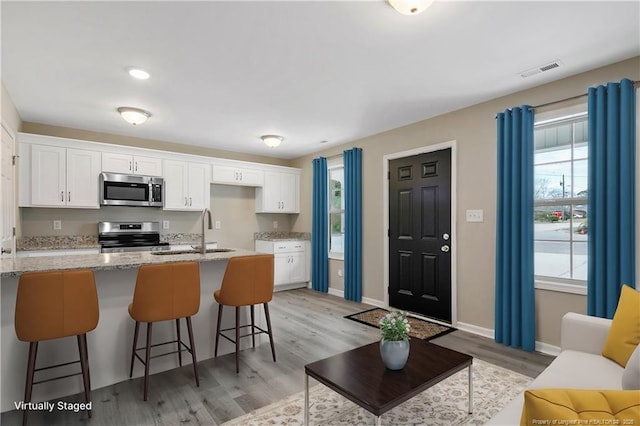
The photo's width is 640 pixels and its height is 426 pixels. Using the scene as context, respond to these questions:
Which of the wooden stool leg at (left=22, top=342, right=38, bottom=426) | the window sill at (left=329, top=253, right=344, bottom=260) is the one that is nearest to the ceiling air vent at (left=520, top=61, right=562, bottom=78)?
the window sill at (left=329, top=253, right=344, bottom=260)

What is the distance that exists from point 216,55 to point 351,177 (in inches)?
121

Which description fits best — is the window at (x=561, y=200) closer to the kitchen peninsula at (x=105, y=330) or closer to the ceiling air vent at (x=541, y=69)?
the ceiling air vent at (x=541, y=69)

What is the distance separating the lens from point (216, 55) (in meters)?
2.70

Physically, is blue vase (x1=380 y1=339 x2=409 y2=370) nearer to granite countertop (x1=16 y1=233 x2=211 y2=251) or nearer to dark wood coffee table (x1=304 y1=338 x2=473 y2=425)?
dark wood coffee table (x1=304 y1=338 x2=473 y2=425)

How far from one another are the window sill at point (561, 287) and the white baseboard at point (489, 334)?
53cm

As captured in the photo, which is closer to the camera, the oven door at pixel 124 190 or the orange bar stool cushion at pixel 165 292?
the orange bar stool cushion at pixel 165 292

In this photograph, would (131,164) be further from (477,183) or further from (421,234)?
(477,183)

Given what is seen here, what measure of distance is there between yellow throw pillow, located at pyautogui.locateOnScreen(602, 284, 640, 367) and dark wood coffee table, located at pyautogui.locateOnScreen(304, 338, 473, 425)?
755 millimetres

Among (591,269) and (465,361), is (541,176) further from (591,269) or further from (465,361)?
(465,361)

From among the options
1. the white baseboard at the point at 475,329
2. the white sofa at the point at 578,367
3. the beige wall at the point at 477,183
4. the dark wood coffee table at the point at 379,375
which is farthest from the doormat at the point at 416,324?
the white sofa at the point at 578,367

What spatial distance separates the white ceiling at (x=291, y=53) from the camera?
7.10ft

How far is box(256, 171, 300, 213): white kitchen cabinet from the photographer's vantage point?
632cm

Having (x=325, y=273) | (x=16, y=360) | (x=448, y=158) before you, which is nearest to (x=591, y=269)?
(x=448, y=158)

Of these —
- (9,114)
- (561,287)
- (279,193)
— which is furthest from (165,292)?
(279,193)
